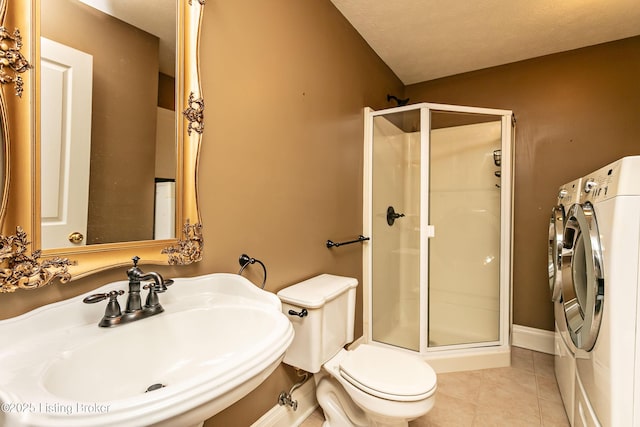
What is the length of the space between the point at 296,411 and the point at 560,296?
1599mm

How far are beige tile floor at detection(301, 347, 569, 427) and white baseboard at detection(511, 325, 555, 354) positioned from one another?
0.69 ft

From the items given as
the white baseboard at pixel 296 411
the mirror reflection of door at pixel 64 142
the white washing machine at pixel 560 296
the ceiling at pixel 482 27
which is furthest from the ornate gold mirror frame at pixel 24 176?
the white washing machine at pixel 560 296

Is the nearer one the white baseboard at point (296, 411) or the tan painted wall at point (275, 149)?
the tan painted wall at point (275, 149)

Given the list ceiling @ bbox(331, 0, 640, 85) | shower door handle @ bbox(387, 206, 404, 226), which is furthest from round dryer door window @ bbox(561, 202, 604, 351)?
ceiling @ bbox(331, 0, 640, 85)

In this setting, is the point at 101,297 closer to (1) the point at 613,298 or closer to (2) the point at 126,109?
(2) the point at 126,109

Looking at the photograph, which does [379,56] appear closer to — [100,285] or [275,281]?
[275,281]

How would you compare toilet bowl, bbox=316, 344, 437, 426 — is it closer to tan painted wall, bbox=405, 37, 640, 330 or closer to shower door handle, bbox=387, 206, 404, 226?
shower door handle, bbox=387, 206, 404, 226

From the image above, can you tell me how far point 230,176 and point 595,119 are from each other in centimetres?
282

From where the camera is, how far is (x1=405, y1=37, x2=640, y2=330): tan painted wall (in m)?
2.32

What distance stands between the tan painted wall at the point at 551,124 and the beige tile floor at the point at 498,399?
62 centimetres

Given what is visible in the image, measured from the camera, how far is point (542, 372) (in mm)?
2197

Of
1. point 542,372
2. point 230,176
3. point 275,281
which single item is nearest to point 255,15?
point 230,176

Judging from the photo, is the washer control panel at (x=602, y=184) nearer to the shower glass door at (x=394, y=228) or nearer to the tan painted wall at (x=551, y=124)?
the shower glass door at (x=394, y=228)

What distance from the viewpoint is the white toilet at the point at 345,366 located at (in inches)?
50.3
